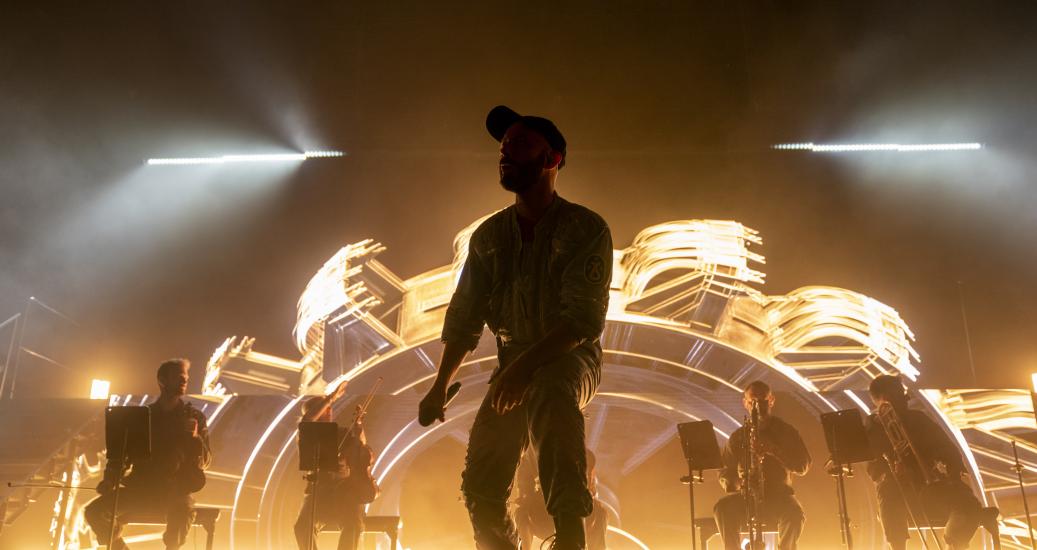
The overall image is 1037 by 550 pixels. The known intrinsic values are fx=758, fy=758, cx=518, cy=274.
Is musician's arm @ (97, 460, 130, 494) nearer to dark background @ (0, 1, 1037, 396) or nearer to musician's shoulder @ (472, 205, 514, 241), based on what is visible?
dark background @ (0, 1, 1037, 396)

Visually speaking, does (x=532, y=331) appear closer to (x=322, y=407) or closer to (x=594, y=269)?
(x=594, y=269)

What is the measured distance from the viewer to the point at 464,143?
7609 mm

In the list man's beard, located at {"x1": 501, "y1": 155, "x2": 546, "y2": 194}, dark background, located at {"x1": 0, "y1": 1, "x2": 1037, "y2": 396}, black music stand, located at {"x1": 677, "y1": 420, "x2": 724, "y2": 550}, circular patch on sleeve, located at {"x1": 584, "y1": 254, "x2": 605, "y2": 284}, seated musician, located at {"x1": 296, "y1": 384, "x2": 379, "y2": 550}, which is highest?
dark background, located at {"x1": 0, "y1": 1, "x2": 1037, "y2": 396}

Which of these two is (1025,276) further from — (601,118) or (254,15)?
(254,15)

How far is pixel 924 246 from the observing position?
23.6ft

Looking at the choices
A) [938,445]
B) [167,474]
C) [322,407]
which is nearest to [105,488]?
[167,474]

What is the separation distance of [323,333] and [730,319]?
3.69 meters

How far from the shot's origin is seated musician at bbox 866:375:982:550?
5.36 m

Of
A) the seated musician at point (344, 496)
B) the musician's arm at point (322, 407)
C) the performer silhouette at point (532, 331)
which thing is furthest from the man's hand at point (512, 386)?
the musician's arm at point (322, 407)

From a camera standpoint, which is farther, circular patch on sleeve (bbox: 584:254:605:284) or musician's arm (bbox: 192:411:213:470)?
musician's arm (bbox: 192:411:213:470)

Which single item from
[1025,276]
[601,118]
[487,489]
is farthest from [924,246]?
[487,489]

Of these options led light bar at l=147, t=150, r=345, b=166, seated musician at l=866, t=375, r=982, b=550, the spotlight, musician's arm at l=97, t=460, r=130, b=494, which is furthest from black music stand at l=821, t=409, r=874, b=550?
the spotlight

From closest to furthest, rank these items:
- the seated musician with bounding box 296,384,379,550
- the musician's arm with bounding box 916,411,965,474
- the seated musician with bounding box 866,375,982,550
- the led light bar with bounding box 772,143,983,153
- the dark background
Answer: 1. the seated musician with bounding box 866,375,982,550
2. the seated musician with bounding box 296,384,379,550
3. the musician's arm with bounding box 916,411,965,474
4. the dark background
5. the led light bar with bounding box 772,143,983,153

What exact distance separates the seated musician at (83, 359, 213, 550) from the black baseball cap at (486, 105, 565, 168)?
3.91 metres
